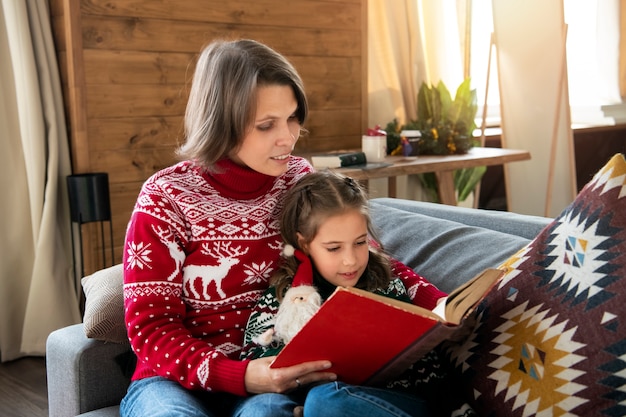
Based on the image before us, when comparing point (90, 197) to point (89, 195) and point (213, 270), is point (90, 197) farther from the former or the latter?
point (213, 270)

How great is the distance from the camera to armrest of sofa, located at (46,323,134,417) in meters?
1.51

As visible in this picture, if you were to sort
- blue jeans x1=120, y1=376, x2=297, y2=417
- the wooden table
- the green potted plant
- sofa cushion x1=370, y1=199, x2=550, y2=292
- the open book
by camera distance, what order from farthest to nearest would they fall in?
the green potted plant → the wooden table → sofa cushion x1=370, y1=199, x2=550, y2=292 → blue jeans x1=120, y1=376, x2=297, y2=417 → the open book

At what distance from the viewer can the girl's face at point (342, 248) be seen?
1.43 m

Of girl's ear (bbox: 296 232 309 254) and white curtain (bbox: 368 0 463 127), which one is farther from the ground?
white curtain (bbox: 368 0 463 127)

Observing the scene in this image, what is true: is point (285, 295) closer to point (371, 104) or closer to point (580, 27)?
point (371, 104)

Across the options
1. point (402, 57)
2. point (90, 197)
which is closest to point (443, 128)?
point (402, 57)

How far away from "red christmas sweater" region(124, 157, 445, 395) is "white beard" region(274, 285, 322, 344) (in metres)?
0.10

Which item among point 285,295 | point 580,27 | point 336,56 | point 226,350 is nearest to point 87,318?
point 226,350

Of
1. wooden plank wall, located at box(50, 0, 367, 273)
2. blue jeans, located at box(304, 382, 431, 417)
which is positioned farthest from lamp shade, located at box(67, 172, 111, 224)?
blue jeans, located at box(304, 382, 431, 417)

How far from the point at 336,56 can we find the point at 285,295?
90.8 inches

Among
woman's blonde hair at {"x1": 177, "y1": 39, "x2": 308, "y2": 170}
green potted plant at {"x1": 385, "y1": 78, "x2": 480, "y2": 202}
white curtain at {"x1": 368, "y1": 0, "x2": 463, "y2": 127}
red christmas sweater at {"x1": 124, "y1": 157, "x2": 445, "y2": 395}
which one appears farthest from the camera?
white curtain at {"x1": 368, "y1": 0, "x2": 463, "y2": 127}

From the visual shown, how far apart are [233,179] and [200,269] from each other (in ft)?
0.62

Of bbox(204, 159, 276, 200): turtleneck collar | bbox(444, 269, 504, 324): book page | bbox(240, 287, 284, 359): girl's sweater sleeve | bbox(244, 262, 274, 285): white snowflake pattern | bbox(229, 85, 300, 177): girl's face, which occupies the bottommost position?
bbox(240, 287, 284, 359): girl's sweater sleeve

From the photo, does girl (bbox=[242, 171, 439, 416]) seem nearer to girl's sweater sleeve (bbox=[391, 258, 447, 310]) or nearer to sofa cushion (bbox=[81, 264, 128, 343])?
girl's sweater sleeve (bbox=[391, 258, 447, 310])
